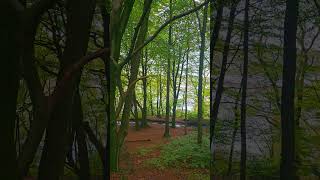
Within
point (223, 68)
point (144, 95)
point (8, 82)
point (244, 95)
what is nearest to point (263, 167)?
point (244, 95)

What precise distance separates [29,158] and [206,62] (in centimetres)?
1261

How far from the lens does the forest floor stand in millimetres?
6789

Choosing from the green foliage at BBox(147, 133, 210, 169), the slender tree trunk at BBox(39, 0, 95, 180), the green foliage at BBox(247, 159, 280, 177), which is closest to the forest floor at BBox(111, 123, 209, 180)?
the green foliage at BBox(147, 133, 210, 169)

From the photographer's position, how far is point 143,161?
7.88 m

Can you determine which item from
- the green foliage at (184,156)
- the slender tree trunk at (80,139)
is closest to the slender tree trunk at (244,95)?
the slender tree trunk at (80,139)

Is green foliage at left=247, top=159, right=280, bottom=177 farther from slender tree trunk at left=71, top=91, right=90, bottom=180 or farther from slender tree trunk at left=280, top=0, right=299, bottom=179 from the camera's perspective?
slender tree trunk at left=71, top=91, right=90, bottom=180

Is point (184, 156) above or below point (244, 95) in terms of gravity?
below

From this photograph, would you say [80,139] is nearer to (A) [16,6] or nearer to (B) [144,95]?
(A) [16,6]

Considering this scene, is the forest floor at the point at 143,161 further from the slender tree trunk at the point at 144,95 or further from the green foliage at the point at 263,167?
the green foliage at the point at 263,167

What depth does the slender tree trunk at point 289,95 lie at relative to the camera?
3117 mm

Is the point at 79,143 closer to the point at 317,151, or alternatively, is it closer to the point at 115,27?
the point at 317,151

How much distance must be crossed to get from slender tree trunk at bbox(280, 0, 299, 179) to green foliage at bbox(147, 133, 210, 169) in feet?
14.5

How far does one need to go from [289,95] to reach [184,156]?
5086mm

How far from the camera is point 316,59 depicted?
311 cm
